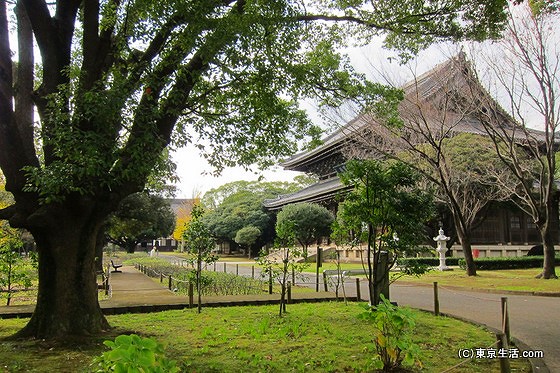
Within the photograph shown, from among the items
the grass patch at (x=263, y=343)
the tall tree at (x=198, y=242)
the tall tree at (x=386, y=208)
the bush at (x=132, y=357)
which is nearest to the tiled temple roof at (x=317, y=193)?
the tall tree at (x=198, y=242)

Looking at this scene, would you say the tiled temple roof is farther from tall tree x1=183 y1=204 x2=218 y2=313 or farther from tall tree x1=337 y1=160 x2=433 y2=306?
tall tree x1=337 y1=160 x2=433 y2=306

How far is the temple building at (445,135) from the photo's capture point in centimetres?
1823

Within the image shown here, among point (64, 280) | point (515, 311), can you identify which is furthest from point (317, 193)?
point (64, 280)

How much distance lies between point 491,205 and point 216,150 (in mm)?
22757

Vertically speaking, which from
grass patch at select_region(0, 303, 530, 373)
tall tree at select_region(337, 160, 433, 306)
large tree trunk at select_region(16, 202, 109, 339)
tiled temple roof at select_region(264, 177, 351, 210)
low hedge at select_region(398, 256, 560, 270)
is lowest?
low hedge at select_region(398, 256, 560, 270)

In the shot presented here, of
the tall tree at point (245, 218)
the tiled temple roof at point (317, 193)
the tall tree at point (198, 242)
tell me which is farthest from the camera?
the tall tree at point (245, 218)

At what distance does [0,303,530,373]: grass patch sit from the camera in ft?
17.3

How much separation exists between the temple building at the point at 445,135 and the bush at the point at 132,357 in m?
4.93

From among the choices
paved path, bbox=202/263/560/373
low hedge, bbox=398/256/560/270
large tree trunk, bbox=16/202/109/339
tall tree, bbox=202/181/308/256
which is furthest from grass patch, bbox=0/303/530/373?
tall tree, bbox=202/181/308/256

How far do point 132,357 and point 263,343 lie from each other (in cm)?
431

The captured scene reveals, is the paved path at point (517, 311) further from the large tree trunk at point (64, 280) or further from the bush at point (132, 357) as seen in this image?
the large tree trunk at point (64, 280)

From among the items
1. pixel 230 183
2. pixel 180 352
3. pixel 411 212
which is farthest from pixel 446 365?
pixel 230 183

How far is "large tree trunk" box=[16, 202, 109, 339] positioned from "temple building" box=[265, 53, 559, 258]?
4.06 meters

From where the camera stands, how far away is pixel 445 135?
725 inches
